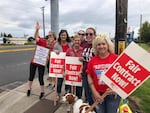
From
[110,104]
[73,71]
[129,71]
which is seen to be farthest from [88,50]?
[129,71]

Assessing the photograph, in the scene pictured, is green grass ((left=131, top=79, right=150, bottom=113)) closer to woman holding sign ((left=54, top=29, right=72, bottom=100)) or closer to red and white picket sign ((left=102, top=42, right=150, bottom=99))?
woman holding sign ((left=54, top=29, right=72, bottom=100))

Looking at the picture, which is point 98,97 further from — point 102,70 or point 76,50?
point 76,50

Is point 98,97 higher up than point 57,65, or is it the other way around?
point 57,65

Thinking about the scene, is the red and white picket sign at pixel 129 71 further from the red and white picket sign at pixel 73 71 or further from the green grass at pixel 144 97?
the green grass at pixel 144 97

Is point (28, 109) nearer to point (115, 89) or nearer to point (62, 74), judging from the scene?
point (62, 74)

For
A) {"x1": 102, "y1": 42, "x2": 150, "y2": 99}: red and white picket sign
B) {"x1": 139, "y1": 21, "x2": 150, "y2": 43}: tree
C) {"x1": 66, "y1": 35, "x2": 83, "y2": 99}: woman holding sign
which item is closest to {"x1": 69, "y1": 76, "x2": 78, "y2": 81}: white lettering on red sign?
{"x1": 66, "y1": 35, "x2": 83, "y2": 99}: woman holding sign

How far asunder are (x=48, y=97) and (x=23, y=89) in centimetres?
123

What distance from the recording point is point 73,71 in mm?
5902

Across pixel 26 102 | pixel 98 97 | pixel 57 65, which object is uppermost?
pixel 57 65

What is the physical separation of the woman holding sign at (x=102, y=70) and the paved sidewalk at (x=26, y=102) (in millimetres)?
2228

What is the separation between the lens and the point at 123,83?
3.39m

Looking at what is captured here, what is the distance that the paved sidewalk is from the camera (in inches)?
232

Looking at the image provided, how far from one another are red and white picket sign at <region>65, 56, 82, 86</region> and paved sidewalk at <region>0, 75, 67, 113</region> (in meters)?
0.68

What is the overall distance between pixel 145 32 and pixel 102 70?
2521 inches
